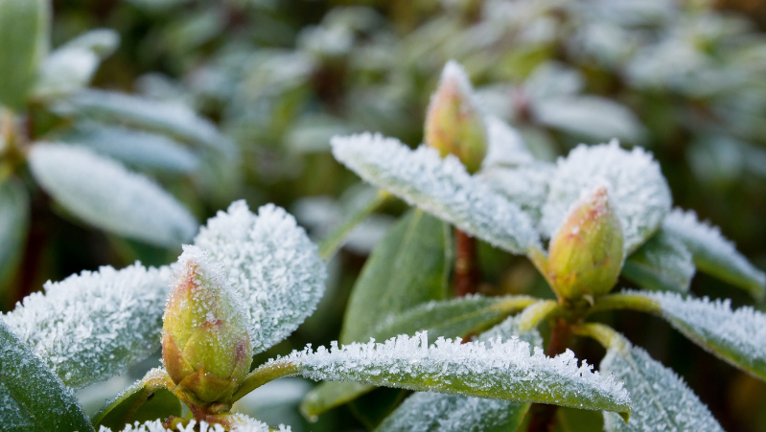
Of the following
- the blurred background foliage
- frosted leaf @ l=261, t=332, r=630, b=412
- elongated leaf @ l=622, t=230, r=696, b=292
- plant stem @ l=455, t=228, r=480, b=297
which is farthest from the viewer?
the blurred background foliage

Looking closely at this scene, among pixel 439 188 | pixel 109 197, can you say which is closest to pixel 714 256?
pixel 439 188

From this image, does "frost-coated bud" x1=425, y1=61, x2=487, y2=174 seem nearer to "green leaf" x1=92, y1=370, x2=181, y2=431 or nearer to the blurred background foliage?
"green leaf" x1=92, y1=370, x2=181, y2=431

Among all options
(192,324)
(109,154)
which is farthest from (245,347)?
(109,154)

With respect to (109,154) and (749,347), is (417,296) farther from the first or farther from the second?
(109,154)

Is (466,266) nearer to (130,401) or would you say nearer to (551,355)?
(551,355)

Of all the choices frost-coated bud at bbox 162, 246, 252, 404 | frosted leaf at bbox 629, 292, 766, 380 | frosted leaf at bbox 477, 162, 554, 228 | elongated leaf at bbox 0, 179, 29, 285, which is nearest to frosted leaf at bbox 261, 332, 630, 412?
frost-coated bud at bbox 162, 246, 252, 404

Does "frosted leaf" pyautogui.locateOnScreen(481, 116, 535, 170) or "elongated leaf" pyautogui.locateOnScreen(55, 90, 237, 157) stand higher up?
"elongated leaf" pyautogui.locateOnScreen(55, 90, 237, 157)

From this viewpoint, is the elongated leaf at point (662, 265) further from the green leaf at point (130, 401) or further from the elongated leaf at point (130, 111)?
the elongated leaf at point (130, 111)
